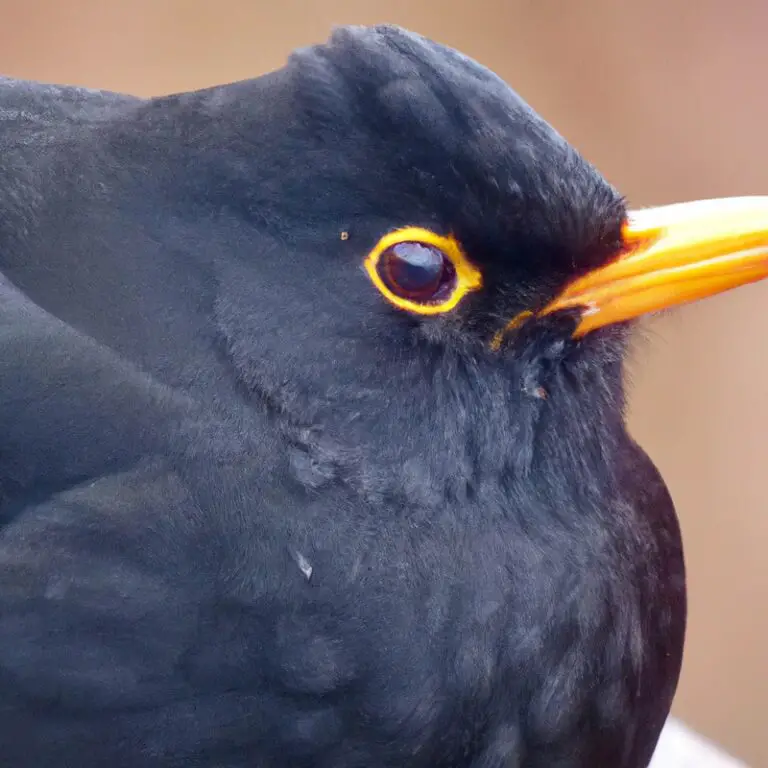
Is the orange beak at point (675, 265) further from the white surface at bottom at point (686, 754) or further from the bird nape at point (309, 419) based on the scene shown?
the white surface at bottom at point (686, 754)

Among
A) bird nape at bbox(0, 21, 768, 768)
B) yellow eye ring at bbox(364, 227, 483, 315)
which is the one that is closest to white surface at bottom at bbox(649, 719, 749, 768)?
bird nape at bbox(0, 21, 768, 768)

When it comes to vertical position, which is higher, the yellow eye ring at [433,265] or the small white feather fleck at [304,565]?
the yellow eye ring at [433,265]

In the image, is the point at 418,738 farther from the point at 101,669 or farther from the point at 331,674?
the point at 101,669

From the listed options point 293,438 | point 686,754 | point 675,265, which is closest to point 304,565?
point 293,438

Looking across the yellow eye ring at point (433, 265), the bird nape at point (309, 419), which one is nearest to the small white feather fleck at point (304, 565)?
the bird nape at point (309, 419)

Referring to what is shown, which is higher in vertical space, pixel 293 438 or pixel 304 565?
pixel 293 438

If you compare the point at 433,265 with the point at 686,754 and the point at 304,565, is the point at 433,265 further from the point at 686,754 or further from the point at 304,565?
the point at 686,754
